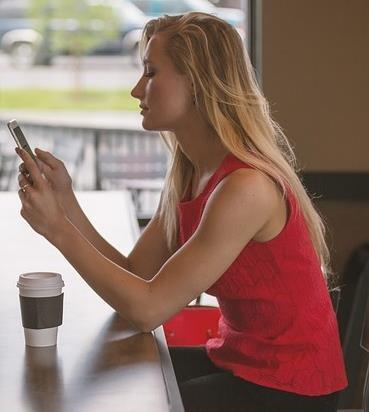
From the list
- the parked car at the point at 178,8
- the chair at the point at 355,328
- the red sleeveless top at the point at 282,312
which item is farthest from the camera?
the parked car at the point at 178,8

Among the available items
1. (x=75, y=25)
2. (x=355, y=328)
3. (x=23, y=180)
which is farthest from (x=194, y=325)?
(x=75, y=25)

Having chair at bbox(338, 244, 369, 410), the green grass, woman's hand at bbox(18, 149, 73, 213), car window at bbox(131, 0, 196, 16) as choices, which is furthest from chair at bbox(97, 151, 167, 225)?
woman's hand at bbox(18, 149, 73, 213)

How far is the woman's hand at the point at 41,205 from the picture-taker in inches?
70.9

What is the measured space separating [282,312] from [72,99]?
8.75 ft

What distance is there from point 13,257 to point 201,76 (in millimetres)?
752

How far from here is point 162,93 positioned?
207cm

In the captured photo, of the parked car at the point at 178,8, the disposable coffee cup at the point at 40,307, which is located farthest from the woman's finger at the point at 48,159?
the parked car at the point at 178,8

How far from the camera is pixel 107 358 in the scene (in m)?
1.70

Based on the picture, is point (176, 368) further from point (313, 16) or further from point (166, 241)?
point (313, 16)

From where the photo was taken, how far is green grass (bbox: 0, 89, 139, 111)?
448cm

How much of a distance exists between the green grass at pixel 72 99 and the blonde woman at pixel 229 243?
7.61ft

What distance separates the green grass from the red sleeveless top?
2.50m

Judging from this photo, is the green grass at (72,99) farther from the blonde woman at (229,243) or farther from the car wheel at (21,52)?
the blonde woman at (229,243)

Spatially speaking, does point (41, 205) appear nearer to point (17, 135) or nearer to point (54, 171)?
point (17, 135)
